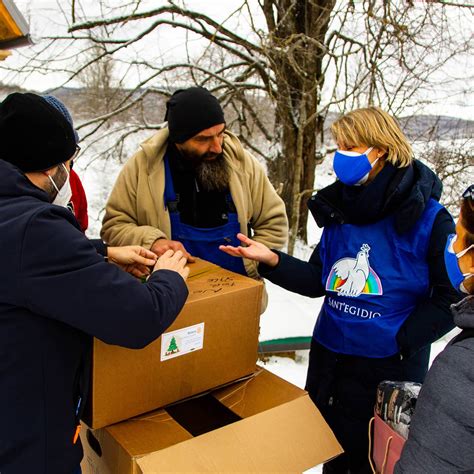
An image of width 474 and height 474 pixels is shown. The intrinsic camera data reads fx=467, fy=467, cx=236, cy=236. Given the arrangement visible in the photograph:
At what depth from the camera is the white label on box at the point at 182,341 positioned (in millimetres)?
1304

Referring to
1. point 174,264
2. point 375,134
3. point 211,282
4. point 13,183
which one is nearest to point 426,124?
point 375,134

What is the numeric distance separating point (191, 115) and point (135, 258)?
769mm

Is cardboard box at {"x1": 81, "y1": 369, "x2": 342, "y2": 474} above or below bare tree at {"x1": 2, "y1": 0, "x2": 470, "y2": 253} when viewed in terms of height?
below

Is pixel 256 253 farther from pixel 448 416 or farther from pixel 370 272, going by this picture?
pixel 448 416

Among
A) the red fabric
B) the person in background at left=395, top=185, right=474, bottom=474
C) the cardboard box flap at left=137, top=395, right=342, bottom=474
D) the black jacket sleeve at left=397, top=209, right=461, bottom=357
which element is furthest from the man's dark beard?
the person in background at left=395, top=185, right=474, bottom=474

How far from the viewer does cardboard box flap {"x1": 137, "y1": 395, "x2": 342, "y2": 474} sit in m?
1.13

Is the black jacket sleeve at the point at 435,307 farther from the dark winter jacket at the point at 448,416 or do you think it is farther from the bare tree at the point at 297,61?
the bare tree at the point at 297,61

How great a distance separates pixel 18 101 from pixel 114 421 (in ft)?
2.89

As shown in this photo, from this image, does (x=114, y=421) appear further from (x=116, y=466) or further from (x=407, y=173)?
(x=407, y=173)

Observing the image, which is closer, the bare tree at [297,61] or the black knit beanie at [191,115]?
the black knit beanie at [191,115]

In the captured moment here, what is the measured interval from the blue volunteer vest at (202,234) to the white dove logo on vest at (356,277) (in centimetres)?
50

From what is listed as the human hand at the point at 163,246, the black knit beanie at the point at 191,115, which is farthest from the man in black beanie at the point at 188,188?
the human hand at the point at 163,246

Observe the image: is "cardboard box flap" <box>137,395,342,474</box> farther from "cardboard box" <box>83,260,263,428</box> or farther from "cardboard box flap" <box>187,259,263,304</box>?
"cardboard box flap" <box>187,259,263,304</box>

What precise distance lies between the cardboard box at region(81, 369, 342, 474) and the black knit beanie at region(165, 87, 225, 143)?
1.07 metres
